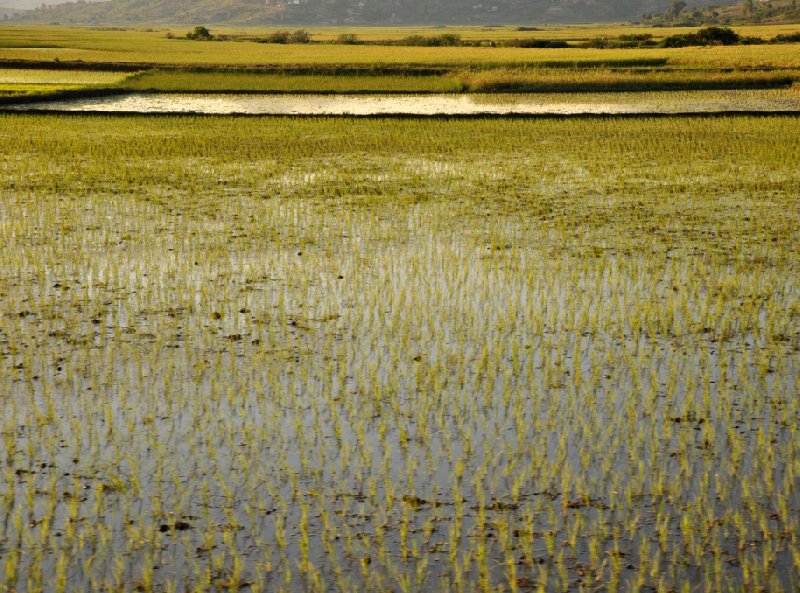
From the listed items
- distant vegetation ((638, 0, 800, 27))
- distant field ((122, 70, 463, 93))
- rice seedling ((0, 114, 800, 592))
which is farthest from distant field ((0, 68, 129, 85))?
distant vegetation ((638, 0, 800, 27))

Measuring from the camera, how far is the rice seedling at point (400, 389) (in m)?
4.11

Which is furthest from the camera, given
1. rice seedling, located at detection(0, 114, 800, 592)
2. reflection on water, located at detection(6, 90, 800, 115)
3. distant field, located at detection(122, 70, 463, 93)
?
distant field, located at detection(122, 70, 463, 93)

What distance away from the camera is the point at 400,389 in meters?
6.00

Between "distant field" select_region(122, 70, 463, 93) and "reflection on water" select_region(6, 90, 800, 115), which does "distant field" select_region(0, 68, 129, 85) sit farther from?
"reflection on water" select_region(6, 90, 800, 115)

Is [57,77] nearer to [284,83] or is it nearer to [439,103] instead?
[284,83]

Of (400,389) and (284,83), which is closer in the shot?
(400,389)

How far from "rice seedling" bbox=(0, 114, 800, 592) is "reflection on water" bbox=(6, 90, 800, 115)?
11659mm

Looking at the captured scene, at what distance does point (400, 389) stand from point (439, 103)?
2111 centimetres

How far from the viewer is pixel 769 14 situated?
13575cm

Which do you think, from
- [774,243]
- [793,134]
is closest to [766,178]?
[774,243]

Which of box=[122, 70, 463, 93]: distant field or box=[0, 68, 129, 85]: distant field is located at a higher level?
box=[0, 68, 129, 85]: distant field

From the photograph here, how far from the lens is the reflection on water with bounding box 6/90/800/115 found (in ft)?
79.1

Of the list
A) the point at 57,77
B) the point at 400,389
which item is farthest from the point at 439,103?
the point at 400,389

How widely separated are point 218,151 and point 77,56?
3626 cm
